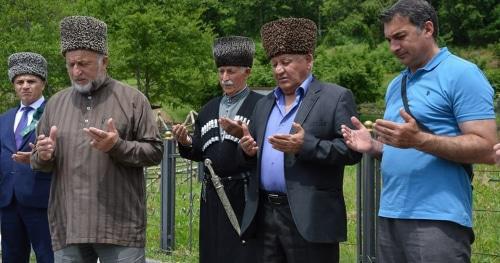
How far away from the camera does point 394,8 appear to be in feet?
11.5

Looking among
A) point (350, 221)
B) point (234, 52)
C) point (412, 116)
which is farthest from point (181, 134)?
point (350, 221)

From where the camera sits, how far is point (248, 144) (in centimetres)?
415

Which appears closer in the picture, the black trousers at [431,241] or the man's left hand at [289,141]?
the black trousers at [431,241]

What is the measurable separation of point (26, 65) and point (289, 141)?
2444mm

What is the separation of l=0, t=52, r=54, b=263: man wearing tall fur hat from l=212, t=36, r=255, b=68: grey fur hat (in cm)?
142

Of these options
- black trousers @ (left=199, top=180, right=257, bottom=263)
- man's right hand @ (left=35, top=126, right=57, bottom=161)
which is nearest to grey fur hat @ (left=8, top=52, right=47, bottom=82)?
man's right hand @ (left=35, top=126, right=57, bottom=161)

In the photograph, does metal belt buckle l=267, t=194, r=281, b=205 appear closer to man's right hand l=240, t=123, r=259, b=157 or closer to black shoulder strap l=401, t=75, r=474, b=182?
man's right hand l=240, t=123, r=259, b=157

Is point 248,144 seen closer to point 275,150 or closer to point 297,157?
point 275,150

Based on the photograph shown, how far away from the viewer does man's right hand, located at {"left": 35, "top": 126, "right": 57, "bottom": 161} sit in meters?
4.06

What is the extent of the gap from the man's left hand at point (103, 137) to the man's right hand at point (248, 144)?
2.38ft

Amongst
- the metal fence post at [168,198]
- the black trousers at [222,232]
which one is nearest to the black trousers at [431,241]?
the black trousers at [222,232]

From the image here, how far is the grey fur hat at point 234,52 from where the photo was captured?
4.88m

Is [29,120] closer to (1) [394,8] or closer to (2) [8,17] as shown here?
(1) [394,8]

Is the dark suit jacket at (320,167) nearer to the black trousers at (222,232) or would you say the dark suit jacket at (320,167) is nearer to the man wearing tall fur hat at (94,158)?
the black trousers at (222,232)
